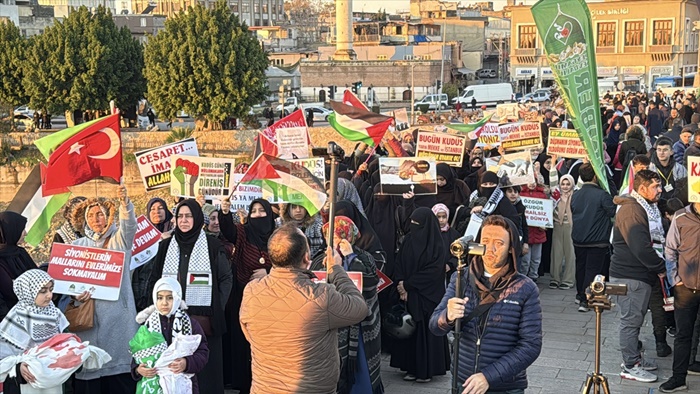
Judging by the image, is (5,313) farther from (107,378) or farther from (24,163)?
(24,163)

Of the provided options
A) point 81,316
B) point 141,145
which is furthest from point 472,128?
point 141,145

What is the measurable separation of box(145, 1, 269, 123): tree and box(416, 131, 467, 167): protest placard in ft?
99.4

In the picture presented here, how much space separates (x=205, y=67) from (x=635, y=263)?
1419 inches

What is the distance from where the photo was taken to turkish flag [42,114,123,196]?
756 cm

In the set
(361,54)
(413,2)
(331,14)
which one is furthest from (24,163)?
(331,14)

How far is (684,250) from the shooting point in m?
7.11

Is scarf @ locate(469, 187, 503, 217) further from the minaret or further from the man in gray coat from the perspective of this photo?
the minaret

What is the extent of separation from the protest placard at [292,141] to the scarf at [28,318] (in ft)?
18.1

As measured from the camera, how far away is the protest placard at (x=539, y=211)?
10867mm

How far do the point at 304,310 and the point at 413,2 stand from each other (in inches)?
4665

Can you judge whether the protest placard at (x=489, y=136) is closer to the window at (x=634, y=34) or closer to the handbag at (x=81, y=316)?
the handbag at (x=81, y=316)

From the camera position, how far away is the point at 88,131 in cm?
762

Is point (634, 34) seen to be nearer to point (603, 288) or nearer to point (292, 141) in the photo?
point (292, 141)

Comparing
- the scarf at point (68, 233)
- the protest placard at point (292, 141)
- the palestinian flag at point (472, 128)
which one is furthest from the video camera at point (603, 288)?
the palestinian flag at point (472, 128)
